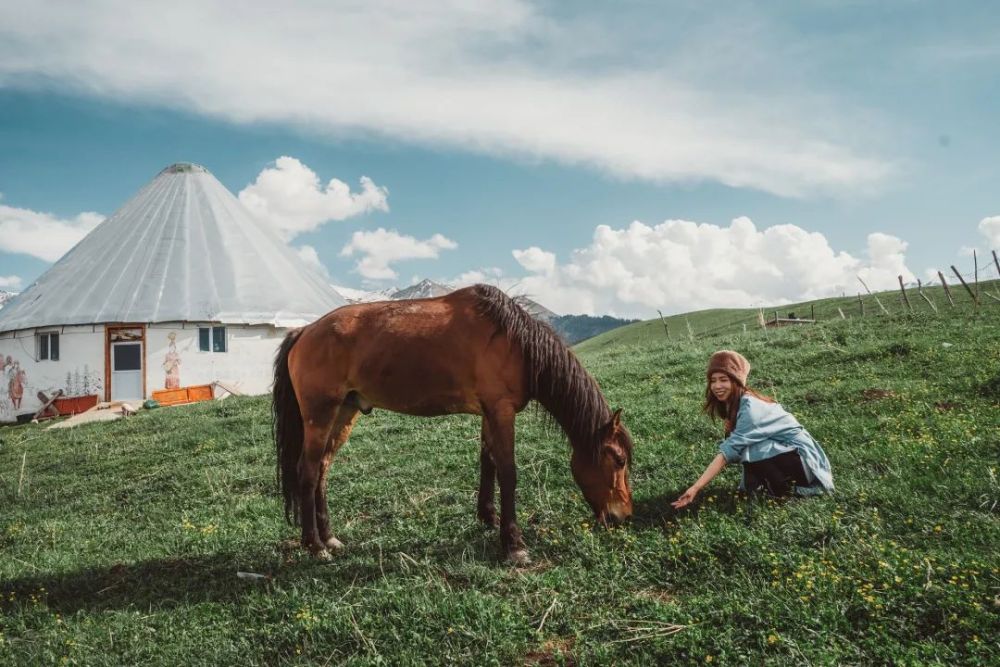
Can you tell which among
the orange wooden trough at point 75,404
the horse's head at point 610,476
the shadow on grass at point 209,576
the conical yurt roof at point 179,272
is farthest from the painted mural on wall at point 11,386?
the horse's head at point 610,476

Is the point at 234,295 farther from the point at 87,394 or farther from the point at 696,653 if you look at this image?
the point at 696,653

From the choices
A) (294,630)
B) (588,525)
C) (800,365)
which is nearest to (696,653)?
(588,525)

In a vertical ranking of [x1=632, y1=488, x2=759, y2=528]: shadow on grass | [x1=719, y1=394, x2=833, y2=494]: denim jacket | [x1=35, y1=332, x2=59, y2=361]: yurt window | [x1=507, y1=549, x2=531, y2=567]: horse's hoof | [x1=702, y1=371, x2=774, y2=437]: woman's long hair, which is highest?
[x1=35, y1=332, x2=59, y2=361]: yurt window

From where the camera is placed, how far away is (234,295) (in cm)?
2380

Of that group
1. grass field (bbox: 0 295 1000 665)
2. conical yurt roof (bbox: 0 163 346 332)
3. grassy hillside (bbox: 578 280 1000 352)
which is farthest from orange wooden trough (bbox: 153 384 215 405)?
grassy hillside (bbox: 578 280 1000 352)

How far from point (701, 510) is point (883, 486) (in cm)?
141

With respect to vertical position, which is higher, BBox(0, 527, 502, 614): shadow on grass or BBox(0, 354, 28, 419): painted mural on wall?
BBox(0, 354, 28, 419): painted mural on wall

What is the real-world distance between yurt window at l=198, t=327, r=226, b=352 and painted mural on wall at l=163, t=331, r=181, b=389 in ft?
2.53

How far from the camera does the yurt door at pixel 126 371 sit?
2189cm

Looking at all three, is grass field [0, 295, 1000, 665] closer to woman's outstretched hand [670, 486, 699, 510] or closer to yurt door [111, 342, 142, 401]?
woman's outstretched hand [670, 486, 699, 510]

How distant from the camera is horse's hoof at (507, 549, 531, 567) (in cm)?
461

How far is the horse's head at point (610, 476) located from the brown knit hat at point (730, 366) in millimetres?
993

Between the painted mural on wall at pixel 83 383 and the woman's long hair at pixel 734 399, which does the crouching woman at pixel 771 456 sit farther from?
the painted mural on wall at pixel 83 383

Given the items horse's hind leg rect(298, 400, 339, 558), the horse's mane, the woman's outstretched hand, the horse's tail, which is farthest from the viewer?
the horse's tail
